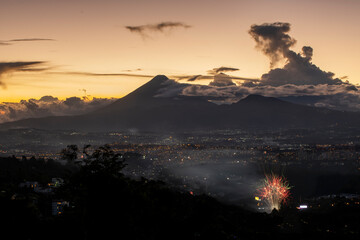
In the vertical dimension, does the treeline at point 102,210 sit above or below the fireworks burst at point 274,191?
above

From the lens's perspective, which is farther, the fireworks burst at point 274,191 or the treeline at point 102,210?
the fireworks burst at point 274,191

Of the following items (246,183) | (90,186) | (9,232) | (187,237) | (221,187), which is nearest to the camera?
(9,232)

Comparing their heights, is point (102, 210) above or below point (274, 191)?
above

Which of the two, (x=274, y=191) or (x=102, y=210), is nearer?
(x=102, y=210)

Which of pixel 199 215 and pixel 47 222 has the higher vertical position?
pixel 47 222

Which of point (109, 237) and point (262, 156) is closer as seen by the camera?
point (109, 237)

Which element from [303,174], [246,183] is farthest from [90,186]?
[303,174]

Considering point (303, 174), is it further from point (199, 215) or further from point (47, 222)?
point (47, 222)

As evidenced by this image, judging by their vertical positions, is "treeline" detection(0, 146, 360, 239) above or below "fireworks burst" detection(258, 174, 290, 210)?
above
